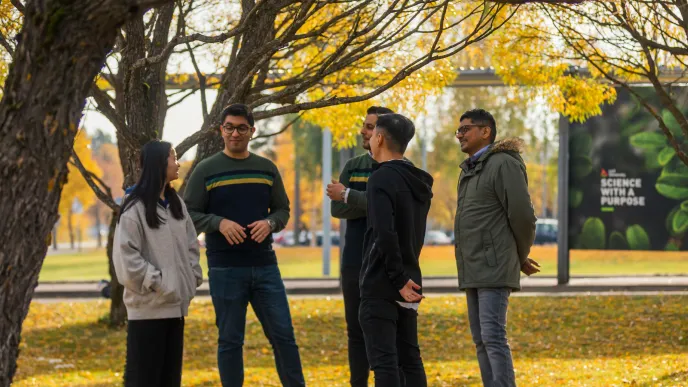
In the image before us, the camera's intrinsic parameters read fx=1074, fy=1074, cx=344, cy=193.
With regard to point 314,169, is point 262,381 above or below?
below

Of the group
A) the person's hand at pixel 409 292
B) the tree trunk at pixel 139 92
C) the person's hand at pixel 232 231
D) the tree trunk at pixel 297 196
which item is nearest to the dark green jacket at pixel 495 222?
the person's hand at pixel 409 292

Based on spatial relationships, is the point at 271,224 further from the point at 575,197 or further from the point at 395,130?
the point at 575,197

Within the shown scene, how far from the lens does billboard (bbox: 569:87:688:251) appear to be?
19406 mm

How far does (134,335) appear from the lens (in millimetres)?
6117

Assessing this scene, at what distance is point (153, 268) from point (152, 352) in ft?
1.61

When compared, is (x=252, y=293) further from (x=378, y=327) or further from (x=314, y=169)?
(x=314, y=169)

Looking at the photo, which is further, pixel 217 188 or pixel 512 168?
pixel 217 188

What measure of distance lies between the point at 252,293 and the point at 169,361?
121 cm

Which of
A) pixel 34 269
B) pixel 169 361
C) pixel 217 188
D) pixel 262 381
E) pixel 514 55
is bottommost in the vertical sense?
pixel 262 381

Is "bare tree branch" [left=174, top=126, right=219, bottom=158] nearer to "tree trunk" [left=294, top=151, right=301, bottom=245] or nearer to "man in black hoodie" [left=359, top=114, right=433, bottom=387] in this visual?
"man in black hoodie" [left=359, top=114, right=433, bottom=387]

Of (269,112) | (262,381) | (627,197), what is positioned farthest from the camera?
(627,197)

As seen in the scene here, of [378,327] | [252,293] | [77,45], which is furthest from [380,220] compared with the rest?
[77,45]

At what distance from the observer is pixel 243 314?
7.33m

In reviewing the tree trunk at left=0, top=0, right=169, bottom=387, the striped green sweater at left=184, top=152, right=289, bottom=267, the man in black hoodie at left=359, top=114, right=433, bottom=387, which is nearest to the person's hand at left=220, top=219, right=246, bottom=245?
the striped green sweater at left=184, top=152, right=289, bottom=267
